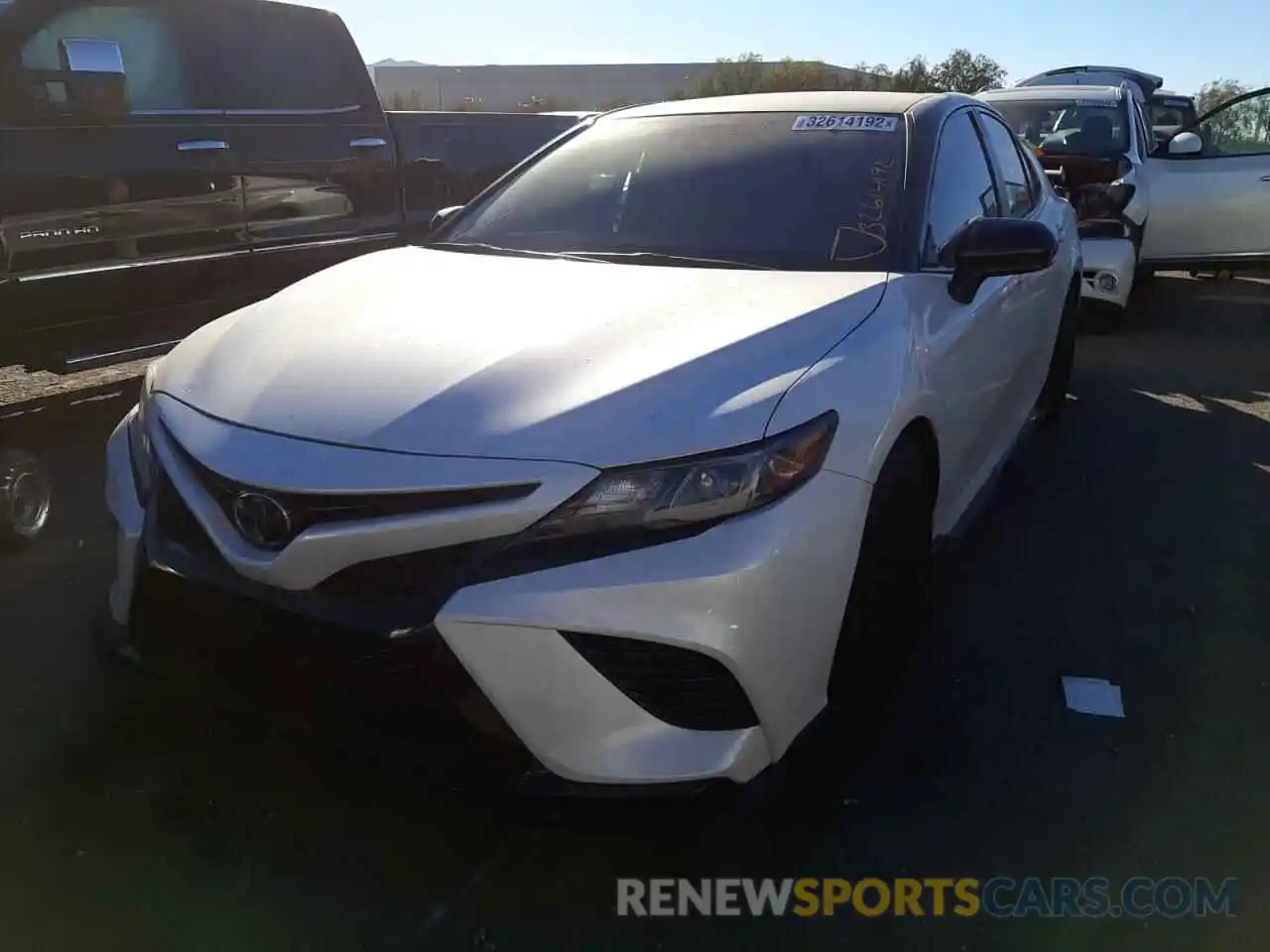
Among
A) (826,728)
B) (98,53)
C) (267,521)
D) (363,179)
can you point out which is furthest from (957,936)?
(363,179)

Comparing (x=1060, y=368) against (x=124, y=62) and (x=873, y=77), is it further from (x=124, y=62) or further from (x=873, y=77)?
(x=873, y=77)

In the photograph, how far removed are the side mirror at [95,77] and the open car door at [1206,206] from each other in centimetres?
727

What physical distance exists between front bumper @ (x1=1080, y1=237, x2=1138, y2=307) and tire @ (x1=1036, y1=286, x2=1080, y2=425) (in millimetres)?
2280

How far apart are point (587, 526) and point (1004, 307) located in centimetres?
225

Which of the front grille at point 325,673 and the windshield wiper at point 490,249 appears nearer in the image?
the front grille at point 325,673

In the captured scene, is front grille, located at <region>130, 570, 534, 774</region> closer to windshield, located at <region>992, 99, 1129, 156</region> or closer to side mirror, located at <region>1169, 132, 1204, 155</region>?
windshield, located at <region>992, 99, 1129, 156</region>

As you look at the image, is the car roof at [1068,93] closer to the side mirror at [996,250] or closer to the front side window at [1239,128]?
the front side window at [1239,128]

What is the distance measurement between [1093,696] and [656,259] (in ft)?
5.77

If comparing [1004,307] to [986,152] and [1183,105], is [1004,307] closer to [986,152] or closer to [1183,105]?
[986,152]

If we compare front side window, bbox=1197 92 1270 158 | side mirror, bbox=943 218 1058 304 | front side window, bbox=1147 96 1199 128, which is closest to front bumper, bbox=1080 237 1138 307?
front side window, bbox=1197 92 1270 158

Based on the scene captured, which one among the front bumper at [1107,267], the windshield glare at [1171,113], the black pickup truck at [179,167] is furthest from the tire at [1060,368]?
the windshield glare at [1171,113]

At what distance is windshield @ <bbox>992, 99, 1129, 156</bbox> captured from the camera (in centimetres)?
861

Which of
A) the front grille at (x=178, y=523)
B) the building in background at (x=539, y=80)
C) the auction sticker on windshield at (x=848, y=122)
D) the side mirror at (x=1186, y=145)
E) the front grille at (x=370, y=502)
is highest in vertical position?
the auction sticker on windshield at (x=848, y=122)

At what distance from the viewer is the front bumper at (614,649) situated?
6.52ft
